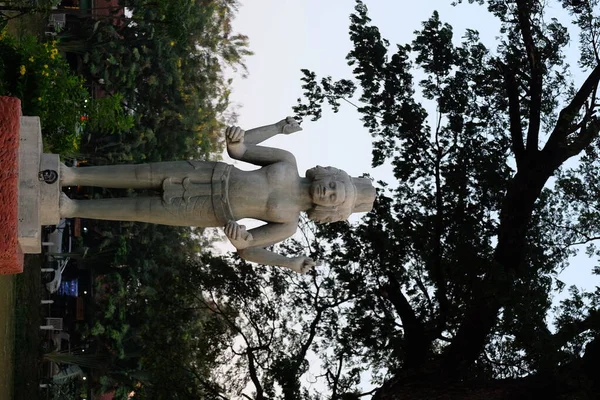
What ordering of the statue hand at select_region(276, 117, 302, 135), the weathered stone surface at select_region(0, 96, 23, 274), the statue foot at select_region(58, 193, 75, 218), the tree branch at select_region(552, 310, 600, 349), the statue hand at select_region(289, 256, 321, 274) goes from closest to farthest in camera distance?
the weathered stone surface at select_region(0, 96, 23, 274)
the statue foot at select_region(58, 193, 75, 218)
the statue hand at select_region(289, 256, 321, 274)
the statue hand at select_region(276, 117, 302, 135)
the tree branch at select_region(552, 310, 600, 349)

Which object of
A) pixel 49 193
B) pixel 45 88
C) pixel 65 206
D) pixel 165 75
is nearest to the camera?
pixel 49 193

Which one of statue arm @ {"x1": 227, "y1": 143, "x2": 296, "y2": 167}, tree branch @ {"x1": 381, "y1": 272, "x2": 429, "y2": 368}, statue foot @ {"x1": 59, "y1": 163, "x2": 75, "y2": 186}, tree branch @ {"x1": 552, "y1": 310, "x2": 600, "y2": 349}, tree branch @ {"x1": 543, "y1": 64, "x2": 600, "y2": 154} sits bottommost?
tree branch @ {"x1": 552, "y1": 310, "x2": 600, "y2": 349}

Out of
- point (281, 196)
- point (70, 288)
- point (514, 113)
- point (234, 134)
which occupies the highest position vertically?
point (70, 288)

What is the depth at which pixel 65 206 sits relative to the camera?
9.45 meters

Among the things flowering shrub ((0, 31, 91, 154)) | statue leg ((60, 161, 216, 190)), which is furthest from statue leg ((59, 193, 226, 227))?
flowering shrub ((0, 31, 91, 154))

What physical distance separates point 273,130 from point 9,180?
3.45m

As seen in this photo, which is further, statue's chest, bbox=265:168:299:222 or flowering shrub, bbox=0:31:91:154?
flowering shrub, bbox=0:31:91:154

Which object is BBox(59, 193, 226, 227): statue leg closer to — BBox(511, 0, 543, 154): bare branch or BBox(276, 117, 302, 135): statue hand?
BBox(276, 117, 302, 135): statue hand

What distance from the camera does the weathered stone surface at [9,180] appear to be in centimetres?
848

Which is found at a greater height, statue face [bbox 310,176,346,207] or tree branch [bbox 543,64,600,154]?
tree branch [bbox 543,64,600,154]

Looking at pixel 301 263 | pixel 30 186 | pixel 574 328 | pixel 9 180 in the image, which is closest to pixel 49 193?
pixel 30 186

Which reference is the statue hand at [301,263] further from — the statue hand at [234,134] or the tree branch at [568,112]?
the tree branch at [568,112]

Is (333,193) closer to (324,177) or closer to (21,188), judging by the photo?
(324,177)

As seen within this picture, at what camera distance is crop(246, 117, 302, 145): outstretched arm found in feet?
34.2
